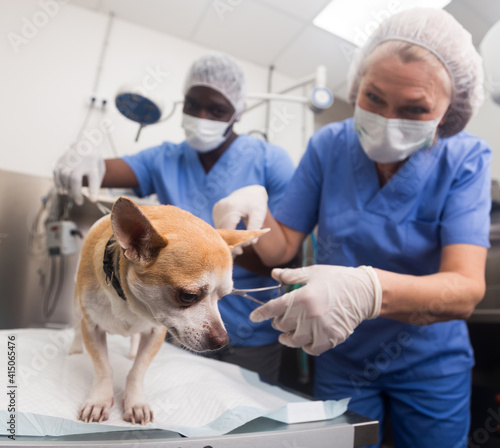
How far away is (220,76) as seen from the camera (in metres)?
0.90

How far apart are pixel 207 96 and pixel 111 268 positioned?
0.52m

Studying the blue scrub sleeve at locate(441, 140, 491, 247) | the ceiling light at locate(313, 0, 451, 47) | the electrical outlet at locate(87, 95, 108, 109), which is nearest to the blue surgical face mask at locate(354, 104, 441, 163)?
the blue scrub sleeve at locate(441, 140, 491, 247)

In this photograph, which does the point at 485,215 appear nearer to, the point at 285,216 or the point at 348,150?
the point at 348,150

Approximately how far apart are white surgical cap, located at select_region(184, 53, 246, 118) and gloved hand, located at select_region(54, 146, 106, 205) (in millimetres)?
320

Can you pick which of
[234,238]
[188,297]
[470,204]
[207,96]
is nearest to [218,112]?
[207,96]

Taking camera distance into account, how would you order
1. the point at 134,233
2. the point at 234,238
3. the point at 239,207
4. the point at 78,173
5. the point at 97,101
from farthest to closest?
the point at 97,101 < the point at 78,173 < the point at 239,207 < the point at 234,238 < the point at 134,233

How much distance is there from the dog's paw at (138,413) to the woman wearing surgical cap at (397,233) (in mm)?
232

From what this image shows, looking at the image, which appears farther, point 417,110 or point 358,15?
point 358,15

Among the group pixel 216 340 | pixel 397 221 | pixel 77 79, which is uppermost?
pixel 77 79

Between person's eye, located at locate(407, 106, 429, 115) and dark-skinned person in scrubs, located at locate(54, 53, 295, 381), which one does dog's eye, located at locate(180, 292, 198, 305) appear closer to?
dark-skinned person in scrubs, located at locate(54, 53, 295, 381)

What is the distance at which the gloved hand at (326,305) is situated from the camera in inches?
23.2

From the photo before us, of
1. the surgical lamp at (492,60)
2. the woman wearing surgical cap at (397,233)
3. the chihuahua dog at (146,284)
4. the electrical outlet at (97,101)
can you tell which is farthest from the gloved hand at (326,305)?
the electrical outlet at (97,101)

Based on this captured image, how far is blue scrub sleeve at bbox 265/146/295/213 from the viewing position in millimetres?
774

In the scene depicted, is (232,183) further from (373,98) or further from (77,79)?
(77,79)
